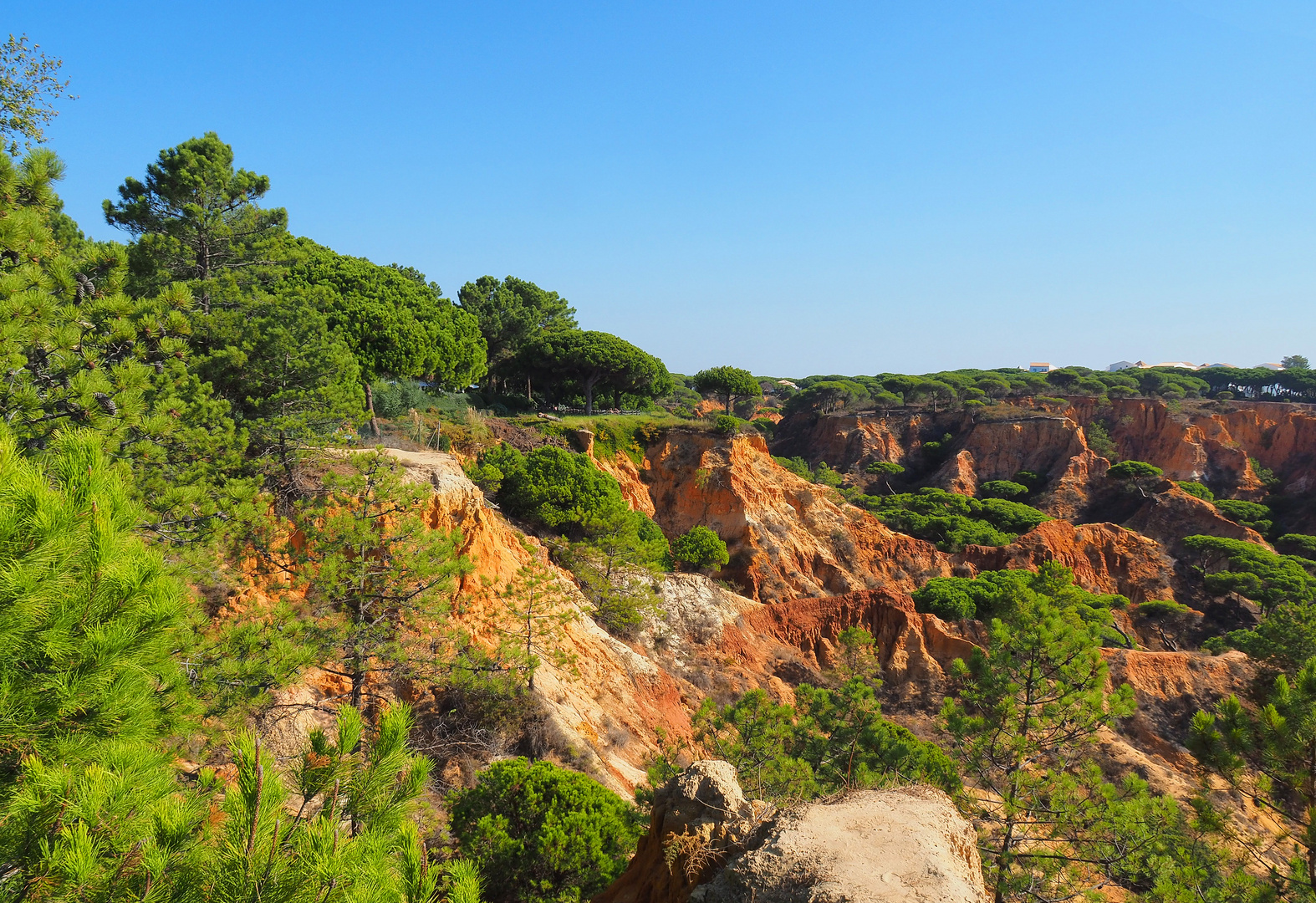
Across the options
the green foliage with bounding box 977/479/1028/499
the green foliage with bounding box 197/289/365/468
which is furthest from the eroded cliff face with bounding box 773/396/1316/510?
the green foliage with bounding box 197/289/365/468

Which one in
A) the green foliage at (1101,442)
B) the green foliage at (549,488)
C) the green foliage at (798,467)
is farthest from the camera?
the green foliage at (1101,442)

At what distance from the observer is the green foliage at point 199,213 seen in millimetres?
15789

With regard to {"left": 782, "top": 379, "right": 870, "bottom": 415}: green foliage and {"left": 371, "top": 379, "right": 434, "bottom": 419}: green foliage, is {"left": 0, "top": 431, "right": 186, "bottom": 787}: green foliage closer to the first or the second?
{"left": 371, "top": 379, "right": 434, "bottom": 419}: green foliage

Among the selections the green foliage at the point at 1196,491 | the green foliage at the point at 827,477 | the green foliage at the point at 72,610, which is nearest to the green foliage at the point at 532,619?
the green foliage at the point at 72,610

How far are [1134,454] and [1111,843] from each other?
62.1m

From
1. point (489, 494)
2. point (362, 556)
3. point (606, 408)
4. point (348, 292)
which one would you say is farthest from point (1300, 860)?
point (606, 408)

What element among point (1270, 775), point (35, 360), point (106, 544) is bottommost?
point (1270, 775)

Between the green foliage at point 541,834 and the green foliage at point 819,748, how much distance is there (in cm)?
239

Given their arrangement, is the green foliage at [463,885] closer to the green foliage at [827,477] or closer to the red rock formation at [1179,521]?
the green foliage at [827,477]

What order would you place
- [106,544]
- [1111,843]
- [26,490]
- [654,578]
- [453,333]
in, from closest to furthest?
[26,490], [106,544], [1111,843], [654,578], [453,333]

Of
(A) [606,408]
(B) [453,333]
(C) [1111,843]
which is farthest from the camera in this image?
(A) [606,408]

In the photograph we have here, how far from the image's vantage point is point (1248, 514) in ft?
149

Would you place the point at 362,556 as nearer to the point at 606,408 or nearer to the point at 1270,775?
the point at 1270,775

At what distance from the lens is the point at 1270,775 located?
7840mm
